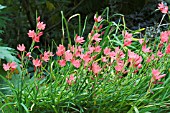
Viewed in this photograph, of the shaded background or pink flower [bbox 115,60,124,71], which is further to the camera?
the shaded background

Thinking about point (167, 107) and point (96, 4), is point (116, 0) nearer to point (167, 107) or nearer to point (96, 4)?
point (96, 4)

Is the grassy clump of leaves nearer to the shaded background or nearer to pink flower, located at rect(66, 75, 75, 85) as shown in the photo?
pink flower, located at rect(66, 75, 75, 85)

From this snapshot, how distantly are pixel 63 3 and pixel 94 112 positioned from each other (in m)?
3.20

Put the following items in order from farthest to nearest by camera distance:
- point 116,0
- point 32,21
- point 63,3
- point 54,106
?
point 116,0 → point 63,3 → point 32,21 → point 54,106

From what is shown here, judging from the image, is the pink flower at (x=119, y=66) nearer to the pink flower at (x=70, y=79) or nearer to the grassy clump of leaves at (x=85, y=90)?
the grassy clump of leaves at (x=85, y=90)

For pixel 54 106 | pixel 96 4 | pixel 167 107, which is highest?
pixel 96 4

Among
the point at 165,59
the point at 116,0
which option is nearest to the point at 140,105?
the point at 165,59

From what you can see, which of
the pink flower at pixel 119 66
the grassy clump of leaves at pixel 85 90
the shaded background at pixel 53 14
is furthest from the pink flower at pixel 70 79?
the shaded background at pixel 53 14

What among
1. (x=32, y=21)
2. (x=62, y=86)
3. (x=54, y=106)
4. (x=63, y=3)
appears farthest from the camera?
(x=63, y=3)

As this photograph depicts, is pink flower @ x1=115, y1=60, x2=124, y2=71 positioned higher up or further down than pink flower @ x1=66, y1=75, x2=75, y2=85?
higher up

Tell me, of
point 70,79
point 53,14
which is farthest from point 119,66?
point 53,14

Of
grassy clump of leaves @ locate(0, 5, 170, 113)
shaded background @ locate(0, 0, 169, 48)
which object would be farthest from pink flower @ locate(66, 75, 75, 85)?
shaded background @ locate(0, 0, 169, 48)

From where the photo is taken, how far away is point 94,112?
6.84 feet

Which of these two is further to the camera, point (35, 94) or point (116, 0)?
point (116, 0)
